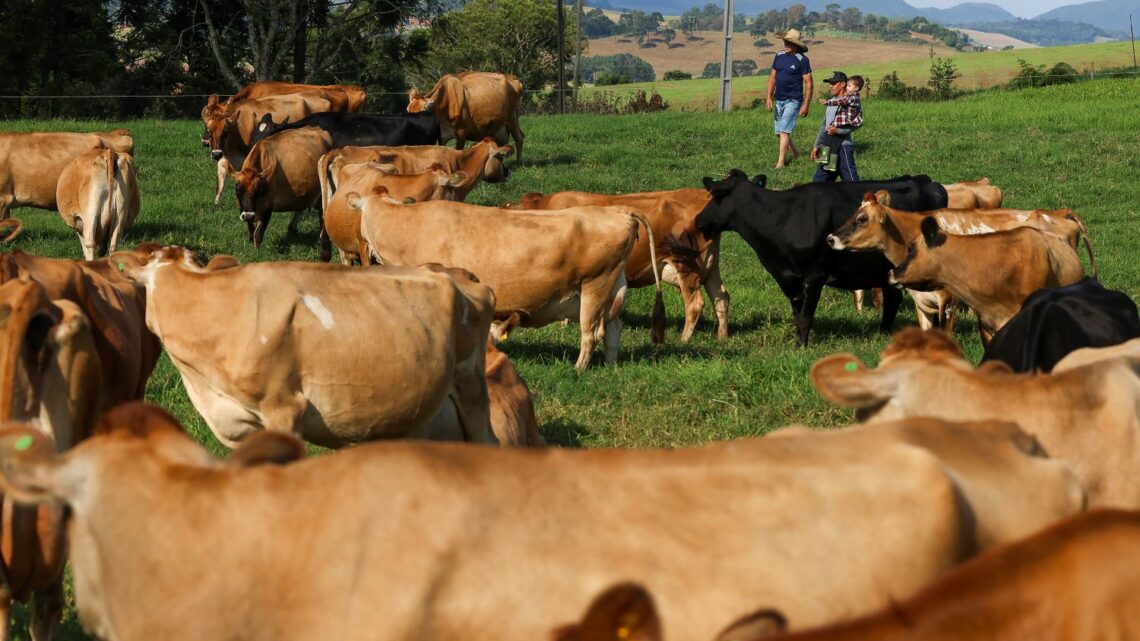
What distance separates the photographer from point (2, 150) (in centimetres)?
1694

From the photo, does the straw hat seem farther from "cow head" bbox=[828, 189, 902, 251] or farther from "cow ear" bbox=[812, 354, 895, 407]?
"cow ear" bbox=[812, 354, 895, 407]

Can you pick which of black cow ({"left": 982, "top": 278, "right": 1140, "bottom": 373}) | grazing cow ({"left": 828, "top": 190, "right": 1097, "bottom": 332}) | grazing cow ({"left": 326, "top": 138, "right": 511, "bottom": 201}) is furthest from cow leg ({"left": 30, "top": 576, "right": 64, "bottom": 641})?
grazing cow ({"left": 326, "top": 138, "right": 511, "bottom": 201})

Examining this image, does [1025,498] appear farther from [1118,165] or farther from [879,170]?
[1118,165]

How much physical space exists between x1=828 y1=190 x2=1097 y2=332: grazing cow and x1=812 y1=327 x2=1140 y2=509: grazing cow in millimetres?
7842

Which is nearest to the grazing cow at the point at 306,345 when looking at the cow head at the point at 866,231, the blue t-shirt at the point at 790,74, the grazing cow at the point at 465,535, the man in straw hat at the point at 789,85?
the grazing cow at the point at 465,535

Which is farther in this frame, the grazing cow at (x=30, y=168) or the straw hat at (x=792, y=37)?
the straw hat at (x=792, y=37)

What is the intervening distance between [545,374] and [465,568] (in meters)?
7.83

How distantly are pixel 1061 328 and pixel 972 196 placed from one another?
8961 millimetres

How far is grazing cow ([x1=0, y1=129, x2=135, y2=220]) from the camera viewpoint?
16.9 metres

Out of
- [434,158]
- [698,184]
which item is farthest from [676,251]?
[698,184]

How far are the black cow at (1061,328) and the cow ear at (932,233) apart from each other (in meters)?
3.59

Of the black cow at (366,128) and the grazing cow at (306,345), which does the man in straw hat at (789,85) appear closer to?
the black cow at (366,128)

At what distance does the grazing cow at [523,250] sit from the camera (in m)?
11.4

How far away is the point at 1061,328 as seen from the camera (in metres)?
7.65
